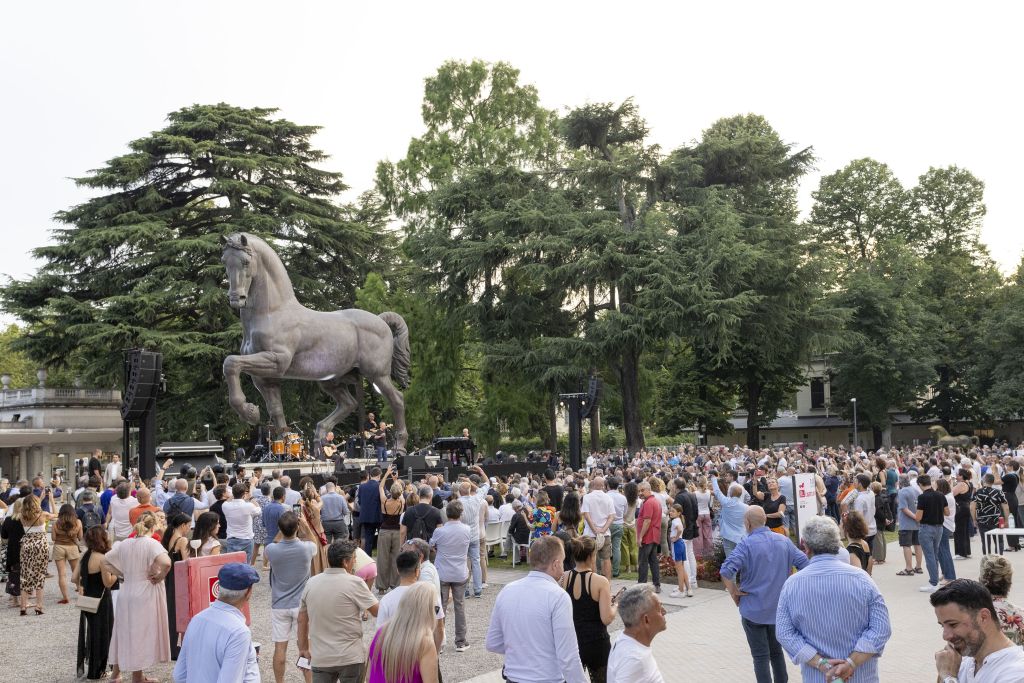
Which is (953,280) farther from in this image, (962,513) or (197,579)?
(197,579)

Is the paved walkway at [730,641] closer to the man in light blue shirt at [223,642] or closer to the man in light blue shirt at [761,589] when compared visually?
the man in light blue shirt at [761,589]

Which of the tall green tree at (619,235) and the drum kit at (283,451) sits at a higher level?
the tall green tree at (619,235)

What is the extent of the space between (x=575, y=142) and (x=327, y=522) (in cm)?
2910

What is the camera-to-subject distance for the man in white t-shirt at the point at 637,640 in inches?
173

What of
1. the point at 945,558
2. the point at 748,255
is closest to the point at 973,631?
the point at 945,558

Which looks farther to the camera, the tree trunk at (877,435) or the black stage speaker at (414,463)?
the tree trunk at (877,435)

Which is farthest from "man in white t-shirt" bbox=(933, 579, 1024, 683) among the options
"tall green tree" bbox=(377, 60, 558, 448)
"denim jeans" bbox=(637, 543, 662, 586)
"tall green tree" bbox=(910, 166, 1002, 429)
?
"tall green tree" bbox=(910, 166, 1002, 429)

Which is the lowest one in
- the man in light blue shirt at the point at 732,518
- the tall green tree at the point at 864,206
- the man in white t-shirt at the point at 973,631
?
the man in light blue shirt at the point at 732,518

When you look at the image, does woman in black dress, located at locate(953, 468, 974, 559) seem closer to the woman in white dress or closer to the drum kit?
the woman in white dress

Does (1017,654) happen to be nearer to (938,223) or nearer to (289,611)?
(289,611)

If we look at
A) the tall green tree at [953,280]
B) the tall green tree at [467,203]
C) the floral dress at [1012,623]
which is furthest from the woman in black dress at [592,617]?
the tall green tree at [953,280]

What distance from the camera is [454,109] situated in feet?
143

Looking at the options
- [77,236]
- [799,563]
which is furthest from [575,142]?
[799,563]

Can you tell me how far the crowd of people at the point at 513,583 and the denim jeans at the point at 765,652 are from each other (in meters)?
0.02
